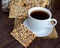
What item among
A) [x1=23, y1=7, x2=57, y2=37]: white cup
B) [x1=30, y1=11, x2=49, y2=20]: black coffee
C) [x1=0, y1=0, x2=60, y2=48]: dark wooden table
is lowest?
[x1=0, y1=0, x2=60, y2=48]: dark wooden table

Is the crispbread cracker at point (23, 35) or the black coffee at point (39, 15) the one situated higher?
the black coffee at point (39, 15)

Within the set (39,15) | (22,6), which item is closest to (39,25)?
(39,15)

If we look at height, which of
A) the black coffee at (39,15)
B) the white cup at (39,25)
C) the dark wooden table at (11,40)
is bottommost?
the dark wooden table at (11,40)

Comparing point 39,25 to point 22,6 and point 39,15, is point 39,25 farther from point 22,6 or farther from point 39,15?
point 22,6

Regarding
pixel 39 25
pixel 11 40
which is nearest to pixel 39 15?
pixel 39 25

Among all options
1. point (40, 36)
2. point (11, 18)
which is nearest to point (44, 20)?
point (40, 36)
